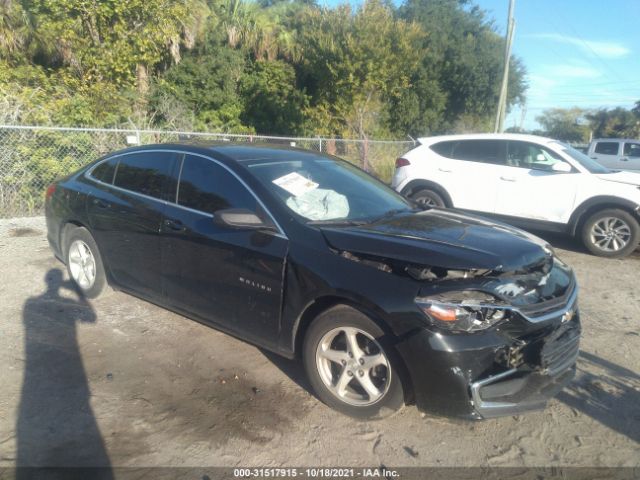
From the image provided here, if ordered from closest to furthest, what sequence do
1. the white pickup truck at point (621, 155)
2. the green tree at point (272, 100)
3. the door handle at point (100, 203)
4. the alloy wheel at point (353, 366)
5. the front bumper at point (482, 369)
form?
the front bumper at point (482, 369), the alloy wheel at point (353, 366), the door handle at point (100, 203), the white pickup truck at point (621, 155), the green tree at point (272, 100)

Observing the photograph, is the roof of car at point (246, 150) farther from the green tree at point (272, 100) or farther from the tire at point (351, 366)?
the green tree at point (272, 100)

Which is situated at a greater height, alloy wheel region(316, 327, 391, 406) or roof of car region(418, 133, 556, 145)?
roof of car region(418, 133, 556, 145)

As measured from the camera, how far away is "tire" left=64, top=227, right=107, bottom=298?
4.93 metres

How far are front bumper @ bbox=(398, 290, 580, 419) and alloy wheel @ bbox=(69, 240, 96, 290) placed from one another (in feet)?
11.4

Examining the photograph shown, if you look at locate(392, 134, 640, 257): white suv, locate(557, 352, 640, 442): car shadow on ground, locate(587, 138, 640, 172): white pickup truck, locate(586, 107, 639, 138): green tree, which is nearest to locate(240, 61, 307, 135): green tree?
locate(587, 138, 640, 172): white pickup truck

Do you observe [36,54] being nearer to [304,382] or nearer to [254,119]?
[254,119]

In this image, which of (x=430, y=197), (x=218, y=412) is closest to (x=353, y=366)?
(x=218, y=412)

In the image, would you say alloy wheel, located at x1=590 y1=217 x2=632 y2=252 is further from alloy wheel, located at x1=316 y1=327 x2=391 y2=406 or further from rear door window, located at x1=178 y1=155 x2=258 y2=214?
rear door window, located at x1=178 y1=155 x2=258 y2=214

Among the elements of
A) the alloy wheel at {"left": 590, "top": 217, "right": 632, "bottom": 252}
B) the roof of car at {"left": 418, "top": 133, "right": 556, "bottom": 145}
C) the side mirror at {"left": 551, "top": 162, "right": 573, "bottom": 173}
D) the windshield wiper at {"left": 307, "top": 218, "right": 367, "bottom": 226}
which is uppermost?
the roof of car at {"left": 418, "top": 133, "right": 556, "bottom": 145}

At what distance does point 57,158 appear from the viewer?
9.15m

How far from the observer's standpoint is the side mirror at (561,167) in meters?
7.54

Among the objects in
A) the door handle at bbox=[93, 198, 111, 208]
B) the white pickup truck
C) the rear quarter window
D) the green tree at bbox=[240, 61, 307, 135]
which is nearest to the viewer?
the door handle at bbox=[93, 198, 111, 208]

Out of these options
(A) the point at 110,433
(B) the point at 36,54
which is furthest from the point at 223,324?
(B) the point at 36,54

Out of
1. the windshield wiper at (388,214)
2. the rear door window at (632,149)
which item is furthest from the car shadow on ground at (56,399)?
the rear door window at (632,149)
